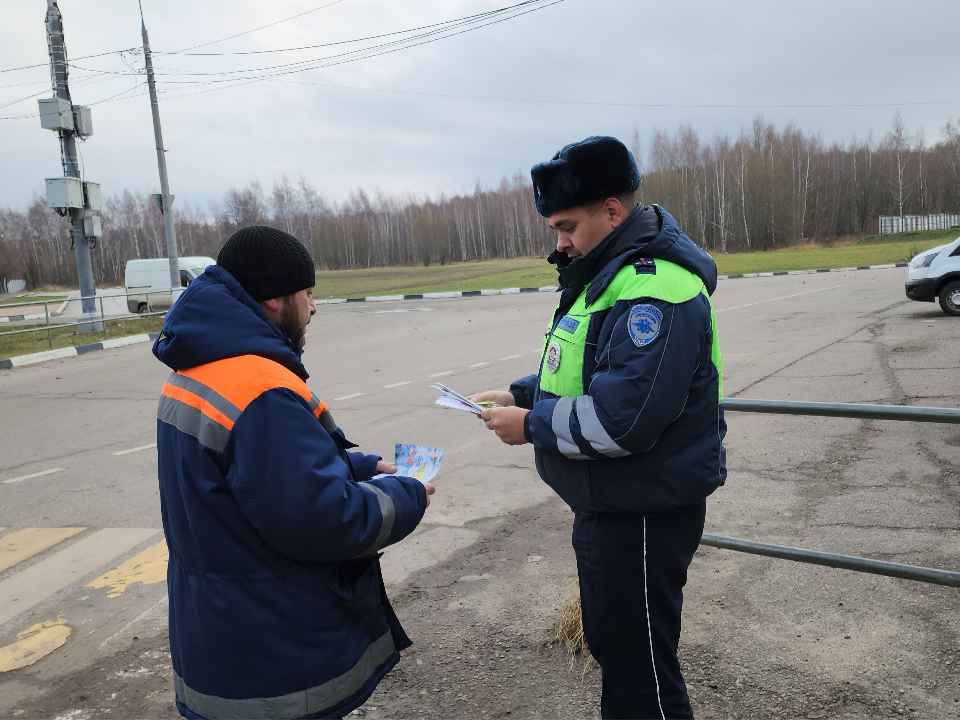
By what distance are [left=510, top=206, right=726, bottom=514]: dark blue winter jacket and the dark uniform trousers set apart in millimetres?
70

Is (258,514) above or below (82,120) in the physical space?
below

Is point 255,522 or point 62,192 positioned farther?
point 62,192

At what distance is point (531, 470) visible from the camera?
5.93 m

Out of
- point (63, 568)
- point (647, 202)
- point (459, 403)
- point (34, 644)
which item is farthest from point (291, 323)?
point (647, 202)

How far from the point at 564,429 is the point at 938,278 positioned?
1471 centimetres

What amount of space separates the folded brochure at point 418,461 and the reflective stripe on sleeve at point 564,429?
1.13ft

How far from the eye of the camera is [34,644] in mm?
3598

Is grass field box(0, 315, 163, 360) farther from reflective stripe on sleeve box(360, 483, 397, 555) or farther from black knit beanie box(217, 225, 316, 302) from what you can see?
reflective stripe on sleeve box(360, 483, 397, 555)

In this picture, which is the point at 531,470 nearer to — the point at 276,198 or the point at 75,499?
the point at 75,499

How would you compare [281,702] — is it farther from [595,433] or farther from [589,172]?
[589,172]

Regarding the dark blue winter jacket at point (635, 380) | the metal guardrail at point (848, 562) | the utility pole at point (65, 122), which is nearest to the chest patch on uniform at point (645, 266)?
the dark blue winter jacket at point (635, 380)

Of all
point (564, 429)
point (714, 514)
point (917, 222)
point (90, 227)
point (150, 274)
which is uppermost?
point (90, 227)

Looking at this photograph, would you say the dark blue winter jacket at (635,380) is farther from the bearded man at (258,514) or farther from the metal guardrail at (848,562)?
the metal guardrail at (848,562)

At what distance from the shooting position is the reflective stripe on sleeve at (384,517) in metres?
1.73
